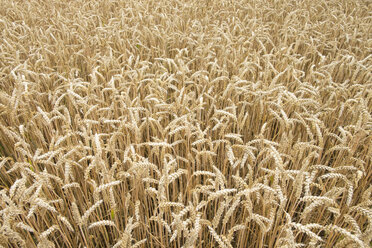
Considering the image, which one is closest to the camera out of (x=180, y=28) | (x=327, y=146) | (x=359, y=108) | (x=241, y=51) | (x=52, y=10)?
(x=359, y=108)

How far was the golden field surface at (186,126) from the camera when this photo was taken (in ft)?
3.21

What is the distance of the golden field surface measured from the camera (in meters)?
0.98

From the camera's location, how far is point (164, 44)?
234 centimetres

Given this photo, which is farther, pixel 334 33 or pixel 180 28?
pixel 180 28

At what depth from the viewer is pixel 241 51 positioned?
227 centimetres

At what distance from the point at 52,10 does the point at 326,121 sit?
2965 millimetres

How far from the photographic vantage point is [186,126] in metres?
1.11

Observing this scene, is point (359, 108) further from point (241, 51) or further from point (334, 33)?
point (334, 33)

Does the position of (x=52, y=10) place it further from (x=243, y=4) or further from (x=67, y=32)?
(x=243, y=4)

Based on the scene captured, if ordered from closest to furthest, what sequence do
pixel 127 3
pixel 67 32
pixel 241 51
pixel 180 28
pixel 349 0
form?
pixel 241 51
pixel 67 32
pixel 180 28
pixel 127 3
pixel 349 0

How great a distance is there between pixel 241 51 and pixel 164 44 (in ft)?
2.12

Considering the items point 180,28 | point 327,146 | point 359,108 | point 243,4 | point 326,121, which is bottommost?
point 327,146

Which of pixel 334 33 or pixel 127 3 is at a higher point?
pixel 127 3

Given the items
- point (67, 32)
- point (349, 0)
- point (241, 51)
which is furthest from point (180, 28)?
point (349, 0)
